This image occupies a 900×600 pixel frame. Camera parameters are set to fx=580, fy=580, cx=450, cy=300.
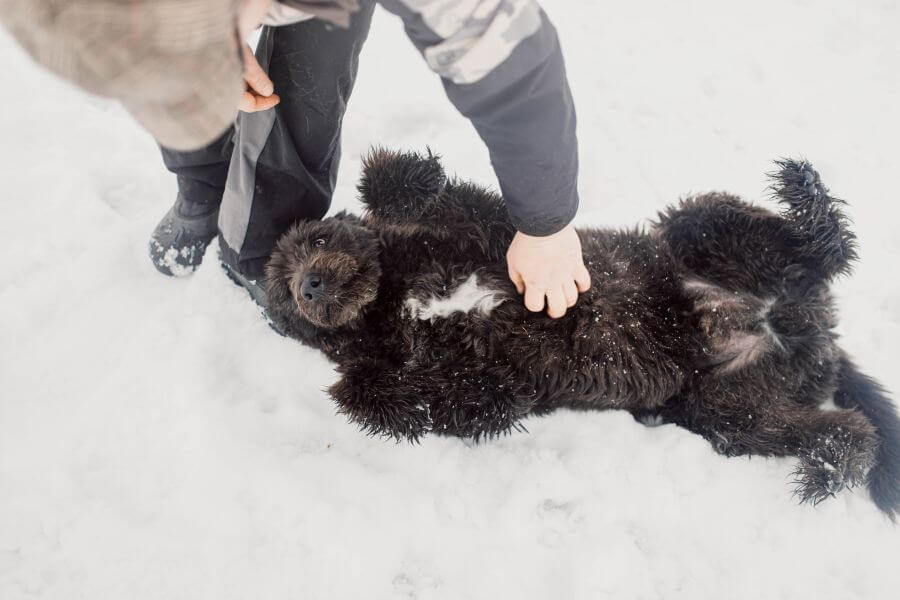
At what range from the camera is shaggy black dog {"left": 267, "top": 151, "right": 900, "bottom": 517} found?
7.84ft

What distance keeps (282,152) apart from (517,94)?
48.2 inches

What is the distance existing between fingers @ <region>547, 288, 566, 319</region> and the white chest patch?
0.80 ft

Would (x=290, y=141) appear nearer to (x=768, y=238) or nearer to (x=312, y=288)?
(x=312, y=288)

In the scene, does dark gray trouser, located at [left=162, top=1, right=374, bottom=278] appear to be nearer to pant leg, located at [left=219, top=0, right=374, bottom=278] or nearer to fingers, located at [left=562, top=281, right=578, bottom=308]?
pant leg, located at [left=219, top=0, right=374, bottom=278]

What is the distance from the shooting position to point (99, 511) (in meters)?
2.53

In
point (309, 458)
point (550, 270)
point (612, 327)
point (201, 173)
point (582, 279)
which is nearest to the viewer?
point (550, 270)

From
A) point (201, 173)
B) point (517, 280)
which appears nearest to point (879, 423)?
point (517, 280)

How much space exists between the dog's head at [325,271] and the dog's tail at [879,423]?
2157 mm

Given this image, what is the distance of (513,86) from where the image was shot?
158cm

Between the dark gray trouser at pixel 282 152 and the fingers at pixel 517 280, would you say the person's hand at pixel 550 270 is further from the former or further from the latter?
the dark gray trouser at pixel 282 152

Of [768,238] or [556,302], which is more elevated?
[768,238]

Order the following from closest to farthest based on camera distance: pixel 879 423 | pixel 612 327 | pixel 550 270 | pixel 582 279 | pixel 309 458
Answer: pixel 550 270 < pixel 582 279 < pixel 612 327 < pixel 879 423 < pixel 309 458

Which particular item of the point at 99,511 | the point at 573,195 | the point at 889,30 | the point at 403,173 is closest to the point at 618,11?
the point at 889,30

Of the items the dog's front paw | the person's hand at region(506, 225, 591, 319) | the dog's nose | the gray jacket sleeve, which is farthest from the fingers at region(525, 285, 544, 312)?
the dog's nose
